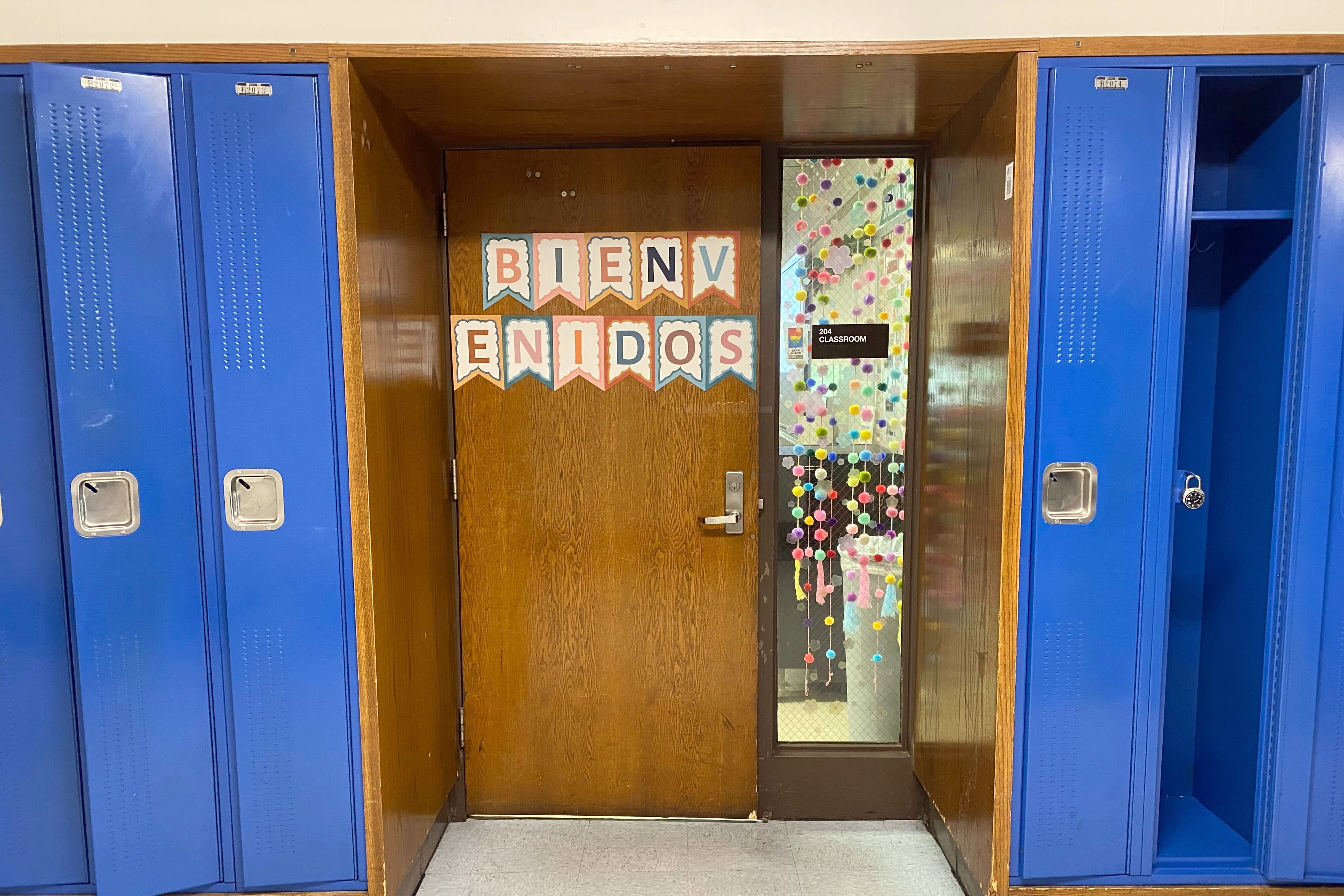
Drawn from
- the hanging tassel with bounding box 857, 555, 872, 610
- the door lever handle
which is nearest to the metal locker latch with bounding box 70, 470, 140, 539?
the door lever handle

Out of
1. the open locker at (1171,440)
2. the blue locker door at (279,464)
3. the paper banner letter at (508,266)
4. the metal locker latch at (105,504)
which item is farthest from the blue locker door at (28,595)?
the open locker at (1171,440)

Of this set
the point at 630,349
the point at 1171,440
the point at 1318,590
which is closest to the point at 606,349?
the point at 630,349

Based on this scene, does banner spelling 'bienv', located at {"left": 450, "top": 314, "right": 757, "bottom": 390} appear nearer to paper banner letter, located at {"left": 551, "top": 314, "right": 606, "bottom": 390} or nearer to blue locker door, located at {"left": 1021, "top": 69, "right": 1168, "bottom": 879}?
paper banner letter, located at {"left": 551, "top": 314, "right": 606, "bottom": 390}

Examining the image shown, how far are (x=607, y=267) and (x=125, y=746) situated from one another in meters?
1.83

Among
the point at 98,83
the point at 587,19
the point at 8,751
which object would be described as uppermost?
the point at 587,19

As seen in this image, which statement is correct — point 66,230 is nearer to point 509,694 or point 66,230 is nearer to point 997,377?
point 509,694

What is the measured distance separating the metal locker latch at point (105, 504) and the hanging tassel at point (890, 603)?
216cm

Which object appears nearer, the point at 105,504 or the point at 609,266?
the point at 105,504

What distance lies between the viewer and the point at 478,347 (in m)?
2.46

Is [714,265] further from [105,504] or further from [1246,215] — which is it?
[105,504]

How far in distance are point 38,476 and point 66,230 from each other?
606mm

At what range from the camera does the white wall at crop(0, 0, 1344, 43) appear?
181 centimetres

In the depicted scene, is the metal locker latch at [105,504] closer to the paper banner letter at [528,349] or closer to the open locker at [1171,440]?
the paper banner letter at [528,349]

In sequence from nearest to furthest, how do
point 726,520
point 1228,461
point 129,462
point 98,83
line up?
point 98,83
point 129,462
point 1228,461
point 726,520
